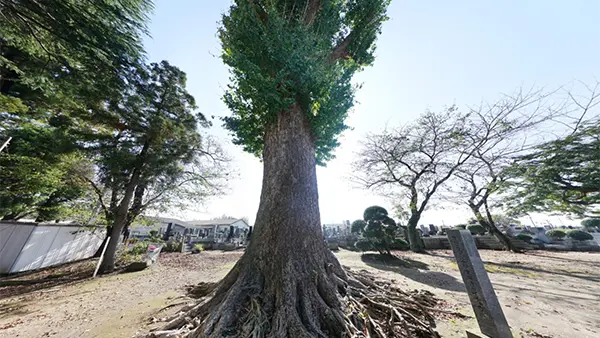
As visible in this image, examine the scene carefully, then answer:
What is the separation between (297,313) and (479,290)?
8.65ft

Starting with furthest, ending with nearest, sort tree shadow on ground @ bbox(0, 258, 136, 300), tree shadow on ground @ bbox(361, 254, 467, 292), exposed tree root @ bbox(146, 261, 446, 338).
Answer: tree shadow on ground @ bbox(0, 258, 136, 300) → tree shadow on ground @ bbox(361, 254, 467, 292) → exposed tree root @ bbox(146, 261, 446, 338)

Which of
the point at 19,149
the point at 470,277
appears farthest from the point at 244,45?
the point at 19,149

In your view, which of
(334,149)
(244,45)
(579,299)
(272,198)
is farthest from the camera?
(334,149)

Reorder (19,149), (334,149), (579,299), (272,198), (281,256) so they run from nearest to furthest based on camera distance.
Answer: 1. (281,256)
2. (272,198)
3. (579,299)
4. (334,149)
5. (19,149)

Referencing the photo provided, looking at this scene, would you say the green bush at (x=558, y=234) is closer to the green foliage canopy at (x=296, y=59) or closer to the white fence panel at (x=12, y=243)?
the green foliage canopy at (x=296, y=59)

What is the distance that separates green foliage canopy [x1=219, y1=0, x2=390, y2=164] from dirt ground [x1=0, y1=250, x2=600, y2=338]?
15.5 feet

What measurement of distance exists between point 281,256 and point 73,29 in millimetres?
6966

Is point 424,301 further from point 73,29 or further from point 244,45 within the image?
point 73,29

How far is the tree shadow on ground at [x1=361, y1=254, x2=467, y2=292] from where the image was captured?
18.2 ft

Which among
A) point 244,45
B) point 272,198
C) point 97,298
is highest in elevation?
point 244,45

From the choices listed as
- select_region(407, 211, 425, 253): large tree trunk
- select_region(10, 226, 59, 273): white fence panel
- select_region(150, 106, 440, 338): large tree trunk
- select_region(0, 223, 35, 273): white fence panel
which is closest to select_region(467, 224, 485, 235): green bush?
select_region(407, 211, 425, 253): large tree trunk

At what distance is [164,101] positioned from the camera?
1045cm

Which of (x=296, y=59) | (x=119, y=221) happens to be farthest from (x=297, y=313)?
(x=119, y=221)

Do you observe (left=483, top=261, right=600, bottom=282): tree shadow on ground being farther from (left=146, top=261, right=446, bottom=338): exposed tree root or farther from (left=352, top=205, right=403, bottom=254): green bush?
(left=146, top=261, right=446, bottom=338): exposed tree root
